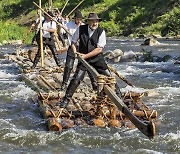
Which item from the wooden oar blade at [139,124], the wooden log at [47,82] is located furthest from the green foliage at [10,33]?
the wooden oar blade at [139,124]

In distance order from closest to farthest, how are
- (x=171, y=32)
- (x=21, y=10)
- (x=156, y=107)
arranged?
(x=156, y=107)
(x=171, y=32)
(x=21, y=10)

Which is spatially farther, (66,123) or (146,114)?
(146,114)

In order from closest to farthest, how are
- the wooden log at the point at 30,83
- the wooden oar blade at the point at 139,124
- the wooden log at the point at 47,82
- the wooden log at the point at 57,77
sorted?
1. the wooden oar blade at the point at 139,124
2. the wooden log at the point at 47,82
3. the wooden log at the point at 30,83
4. the wooden log at the point at 57,77

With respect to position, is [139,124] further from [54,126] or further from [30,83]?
[30,83]

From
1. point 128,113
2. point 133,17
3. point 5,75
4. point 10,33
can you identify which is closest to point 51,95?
point 128,113

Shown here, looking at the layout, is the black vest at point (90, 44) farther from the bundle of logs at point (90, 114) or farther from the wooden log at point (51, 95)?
the wooden log at point (51, 95)

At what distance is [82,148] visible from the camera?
786 cm

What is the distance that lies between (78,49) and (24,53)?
13187 millimetres

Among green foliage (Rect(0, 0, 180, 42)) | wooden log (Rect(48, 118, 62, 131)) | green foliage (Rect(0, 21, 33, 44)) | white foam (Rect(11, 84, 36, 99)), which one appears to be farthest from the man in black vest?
green foliage (Rect(0, 21, 33, 44))

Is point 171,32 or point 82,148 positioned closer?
point 82,148

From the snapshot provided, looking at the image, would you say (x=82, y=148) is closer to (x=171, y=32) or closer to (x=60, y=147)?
(x=60, y=147)

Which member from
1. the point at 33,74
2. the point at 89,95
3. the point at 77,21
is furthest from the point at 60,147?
the point at 33,74

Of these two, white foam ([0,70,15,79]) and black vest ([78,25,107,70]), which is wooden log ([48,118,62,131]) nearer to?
black vest ([78,25,107,70])

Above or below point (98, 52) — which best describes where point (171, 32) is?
below
